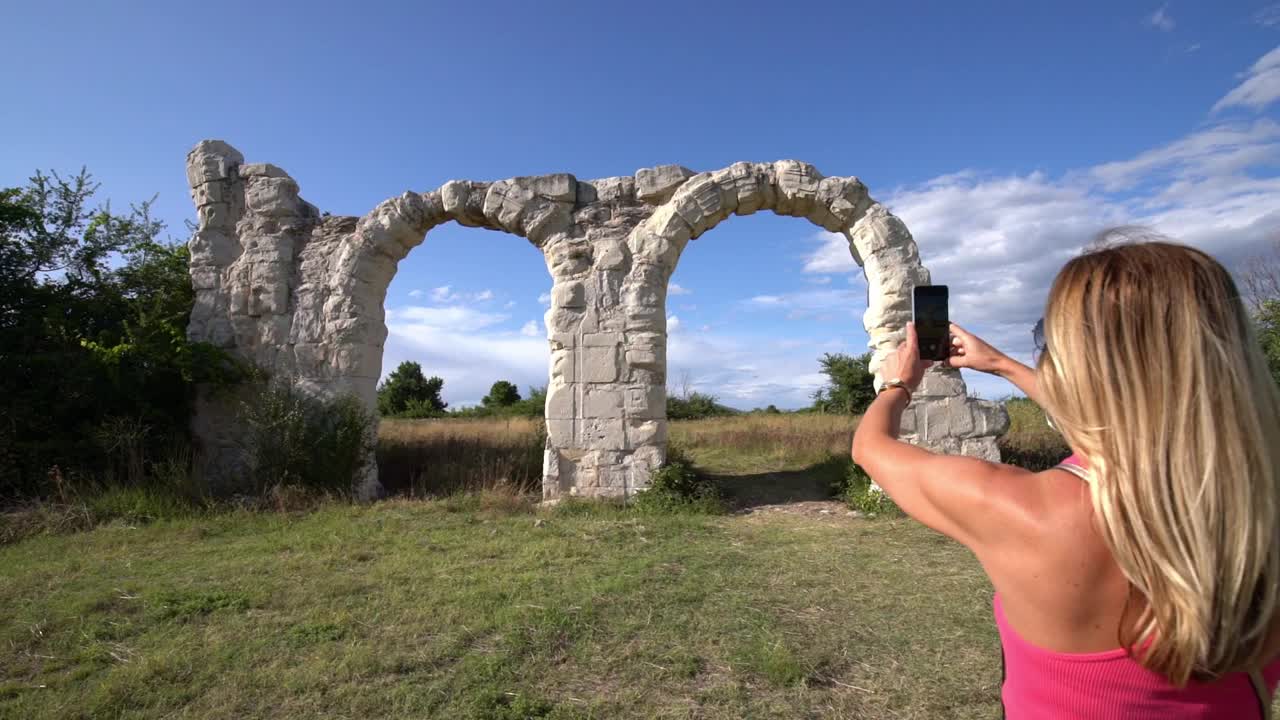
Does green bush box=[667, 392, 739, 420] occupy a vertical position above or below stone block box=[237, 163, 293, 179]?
below

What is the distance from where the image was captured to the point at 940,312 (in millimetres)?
1717

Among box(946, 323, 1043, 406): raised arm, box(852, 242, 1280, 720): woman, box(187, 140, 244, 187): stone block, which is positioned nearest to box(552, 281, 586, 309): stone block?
box(187, 140, 244, 187): stone block

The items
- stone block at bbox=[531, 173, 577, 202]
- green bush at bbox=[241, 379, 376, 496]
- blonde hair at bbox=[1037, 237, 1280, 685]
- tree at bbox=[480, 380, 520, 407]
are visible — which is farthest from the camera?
tree at bbox=[480, 380, 520, 407]

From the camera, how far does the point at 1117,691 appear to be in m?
1.06

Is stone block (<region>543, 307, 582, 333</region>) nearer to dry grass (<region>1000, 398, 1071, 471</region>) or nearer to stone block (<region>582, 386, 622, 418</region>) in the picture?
stone block (<region>582, 386, 622, 418</region>)

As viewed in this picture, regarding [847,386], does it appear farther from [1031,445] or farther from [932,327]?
[932,327]

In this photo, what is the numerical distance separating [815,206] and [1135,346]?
7523mm

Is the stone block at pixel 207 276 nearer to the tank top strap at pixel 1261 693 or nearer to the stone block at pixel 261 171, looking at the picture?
the stone block at pixel 261 171

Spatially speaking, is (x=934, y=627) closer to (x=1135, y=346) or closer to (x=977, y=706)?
(x=977, y=706)

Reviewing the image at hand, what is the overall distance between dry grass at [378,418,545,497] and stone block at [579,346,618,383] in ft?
5.06

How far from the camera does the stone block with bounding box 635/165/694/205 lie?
8.22m

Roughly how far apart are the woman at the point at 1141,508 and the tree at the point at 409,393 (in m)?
23.1

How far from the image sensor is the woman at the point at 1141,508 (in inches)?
37.3

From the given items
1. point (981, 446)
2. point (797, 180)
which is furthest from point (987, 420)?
point (797, 180)
